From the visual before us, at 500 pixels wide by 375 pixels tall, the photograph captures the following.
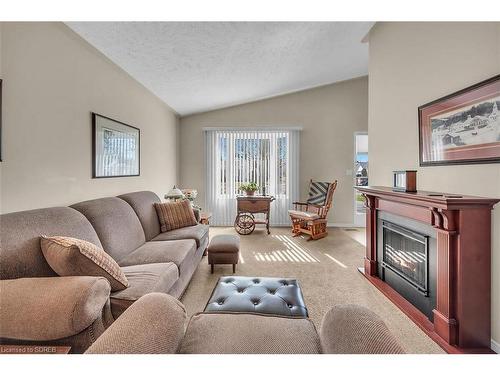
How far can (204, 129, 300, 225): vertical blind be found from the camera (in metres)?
5.14

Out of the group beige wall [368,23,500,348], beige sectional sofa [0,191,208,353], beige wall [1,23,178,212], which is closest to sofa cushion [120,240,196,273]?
beige sectional sofa [0,191,208,353]

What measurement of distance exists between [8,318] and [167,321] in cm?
72

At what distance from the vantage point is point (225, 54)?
109 inches

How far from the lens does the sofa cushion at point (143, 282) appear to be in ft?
4.47

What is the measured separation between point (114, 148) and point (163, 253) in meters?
1.43

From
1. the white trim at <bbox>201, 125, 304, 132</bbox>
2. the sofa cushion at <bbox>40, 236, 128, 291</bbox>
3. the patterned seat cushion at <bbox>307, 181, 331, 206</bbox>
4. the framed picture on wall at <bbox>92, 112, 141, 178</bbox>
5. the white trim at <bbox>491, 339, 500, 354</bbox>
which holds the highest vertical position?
the white trim at <bbox>201, 125, 304, 132</bbox>

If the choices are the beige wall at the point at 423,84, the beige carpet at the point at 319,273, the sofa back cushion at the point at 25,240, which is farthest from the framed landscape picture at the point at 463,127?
the sofa back cushion at the point at 25,240

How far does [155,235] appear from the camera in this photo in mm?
2820

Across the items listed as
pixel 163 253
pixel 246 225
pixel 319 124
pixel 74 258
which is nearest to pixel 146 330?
pixel 74 258

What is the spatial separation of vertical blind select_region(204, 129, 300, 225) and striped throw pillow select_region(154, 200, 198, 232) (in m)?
2.09

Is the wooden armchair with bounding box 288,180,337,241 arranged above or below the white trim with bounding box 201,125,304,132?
below

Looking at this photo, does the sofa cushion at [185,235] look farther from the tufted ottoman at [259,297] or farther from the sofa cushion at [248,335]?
the sofa cushion at [248,335]

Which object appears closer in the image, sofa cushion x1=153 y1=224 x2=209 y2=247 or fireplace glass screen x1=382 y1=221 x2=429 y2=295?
fireplace glass screen x1=382 y1=221 x2=429 y2=295

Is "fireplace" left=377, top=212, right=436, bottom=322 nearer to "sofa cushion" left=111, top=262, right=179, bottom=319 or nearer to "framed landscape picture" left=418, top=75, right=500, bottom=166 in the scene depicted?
"framed landscape picture" left=418, top=75, right=500, bottom=166
